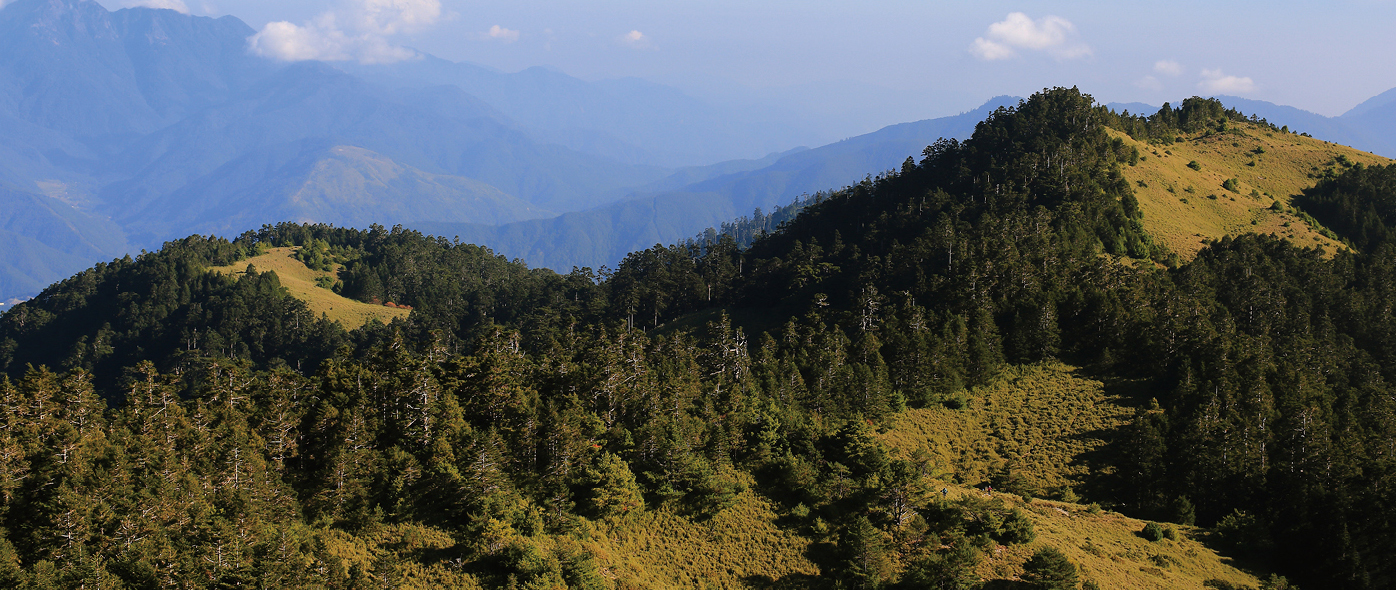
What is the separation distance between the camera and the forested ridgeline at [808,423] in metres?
40.8

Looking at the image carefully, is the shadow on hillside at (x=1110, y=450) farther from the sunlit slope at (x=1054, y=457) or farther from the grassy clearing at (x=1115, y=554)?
the grassy clearing at (x=1115, y=554)

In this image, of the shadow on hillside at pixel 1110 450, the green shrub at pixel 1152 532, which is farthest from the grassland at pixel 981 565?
the shadow on hillside at pixel 1110 450

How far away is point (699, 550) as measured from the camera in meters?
47.5

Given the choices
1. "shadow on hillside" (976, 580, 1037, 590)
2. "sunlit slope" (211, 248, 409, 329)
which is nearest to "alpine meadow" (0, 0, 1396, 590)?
"shadow on hillside" (976, 580, 1037, 590)

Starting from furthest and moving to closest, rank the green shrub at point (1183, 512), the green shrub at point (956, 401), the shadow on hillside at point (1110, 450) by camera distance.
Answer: the green shrub at point (956, 401) < the shadow on hillside at point (1110, 450) < the green shrub at point (1183, 512)

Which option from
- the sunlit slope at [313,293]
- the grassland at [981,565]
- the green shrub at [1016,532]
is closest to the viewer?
the grassland at [981,565]

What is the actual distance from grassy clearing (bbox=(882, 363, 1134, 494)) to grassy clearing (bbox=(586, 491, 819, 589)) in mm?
19580

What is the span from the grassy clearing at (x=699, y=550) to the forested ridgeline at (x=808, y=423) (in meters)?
1.23

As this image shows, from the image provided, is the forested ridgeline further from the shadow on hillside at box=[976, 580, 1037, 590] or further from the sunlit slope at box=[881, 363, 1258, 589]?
the shadow on hillside at box=[976, 580, 1037, 590]

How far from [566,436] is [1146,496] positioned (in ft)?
147

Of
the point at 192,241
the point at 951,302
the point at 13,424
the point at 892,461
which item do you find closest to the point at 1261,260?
the point at 951,302

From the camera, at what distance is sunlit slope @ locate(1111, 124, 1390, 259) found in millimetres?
116438

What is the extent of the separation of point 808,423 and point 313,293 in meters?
134

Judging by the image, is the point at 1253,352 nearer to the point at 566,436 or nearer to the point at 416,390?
the point at 566,436
